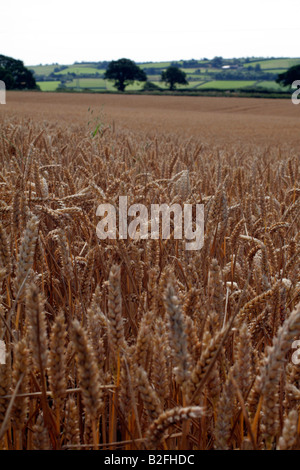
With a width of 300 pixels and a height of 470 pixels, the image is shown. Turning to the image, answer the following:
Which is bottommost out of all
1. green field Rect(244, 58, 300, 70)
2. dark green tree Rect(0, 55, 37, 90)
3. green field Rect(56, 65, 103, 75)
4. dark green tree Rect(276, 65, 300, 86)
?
dark green tree Rect(276, 65, 300, 86)

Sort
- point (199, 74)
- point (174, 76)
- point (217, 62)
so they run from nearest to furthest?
point (174, 76) → point (199, 74) → point (217, 62)

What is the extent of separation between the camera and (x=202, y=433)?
0.83m

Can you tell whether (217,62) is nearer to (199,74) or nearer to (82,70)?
(199,74)

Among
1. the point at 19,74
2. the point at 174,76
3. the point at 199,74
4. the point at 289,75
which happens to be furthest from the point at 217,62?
the point at 19,74

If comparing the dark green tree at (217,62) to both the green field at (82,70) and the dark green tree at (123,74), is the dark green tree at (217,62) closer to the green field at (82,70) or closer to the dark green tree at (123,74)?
the green field at (82,70)

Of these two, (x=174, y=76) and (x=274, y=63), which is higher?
→ (x=274, y=63)

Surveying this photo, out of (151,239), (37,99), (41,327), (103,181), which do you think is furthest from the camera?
(37,99)

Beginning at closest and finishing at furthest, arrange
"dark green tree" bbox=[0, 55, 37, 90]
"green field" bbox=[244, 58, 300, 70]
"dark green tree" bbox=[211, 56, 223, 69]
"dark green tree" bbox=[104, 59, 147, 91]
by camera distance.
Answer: "dark green tree" bbox=[0, 55, 37, 90], "dark green tree" bbox=[104, 59, 147, 91], "green field" bbox=[244, 58, 300, 70], "dark green tree" bbox=[211, 56, 223, 69]

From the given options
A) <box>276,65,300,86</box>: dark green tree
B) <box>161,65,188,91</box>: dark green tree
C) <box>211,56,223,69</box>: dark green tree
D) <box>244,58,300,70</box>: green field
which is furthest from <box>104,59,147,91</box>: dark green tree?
<box>211,56,223,69</box>: dark green tree

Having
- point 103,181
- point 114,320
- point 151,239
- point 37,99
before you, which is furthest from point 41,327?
point 37,99

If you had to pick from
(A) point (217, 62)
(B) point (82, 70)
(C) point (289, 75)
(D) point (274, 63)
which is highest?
(A) point (217, 62)

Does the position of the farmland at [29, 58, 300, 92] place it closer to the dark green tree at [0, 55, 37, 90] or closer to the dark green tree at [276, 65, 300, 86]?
the dark green tree at [276, 65, 300, 86]
